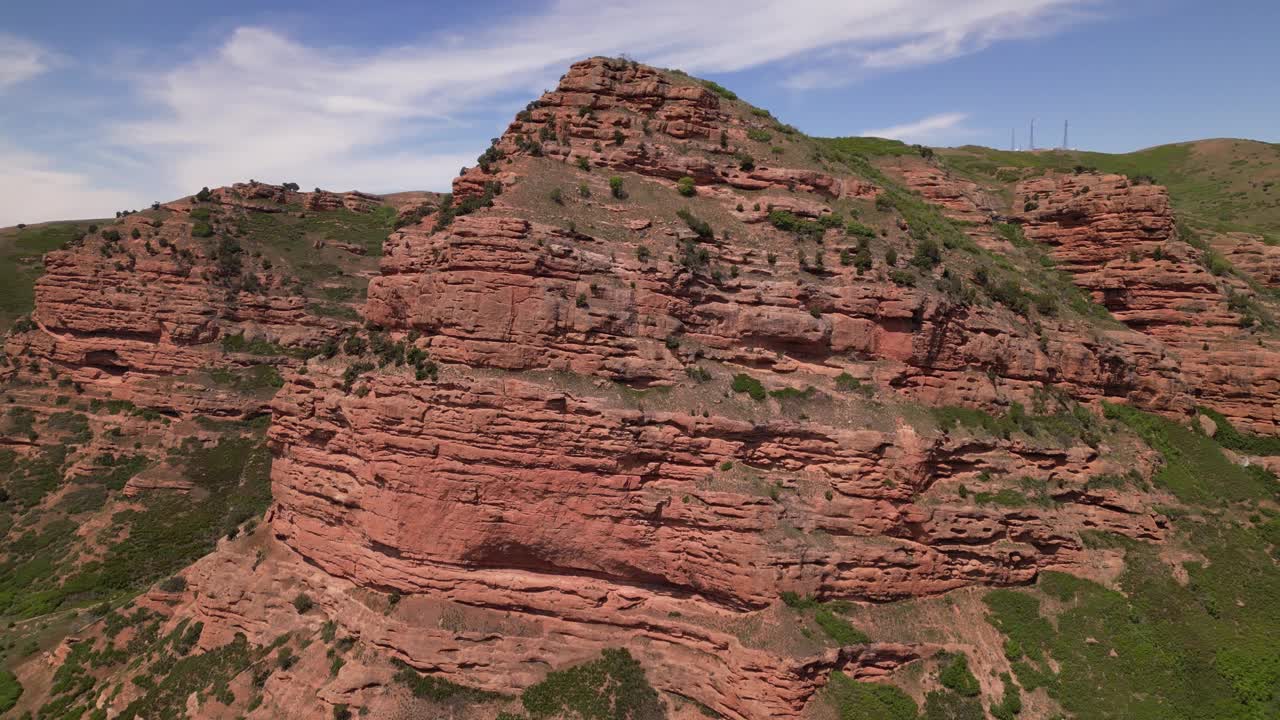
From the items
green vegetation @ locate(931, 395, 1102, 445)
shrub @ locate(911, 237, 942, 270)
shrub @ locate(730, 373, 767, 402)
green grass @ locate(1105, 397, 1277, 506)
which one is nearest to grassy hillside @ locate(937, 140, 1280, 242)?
shrub @ locate(911, 237, 942, 270)

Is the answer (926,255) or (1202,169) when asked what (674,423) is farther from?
(1202,169)

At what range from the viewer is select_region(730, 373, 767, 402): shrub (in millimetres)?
32438

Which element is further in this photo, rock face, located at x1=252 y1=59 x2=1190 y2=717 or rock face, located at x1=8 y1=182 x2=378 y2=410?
rock face, located at x1=8 y1=182 x2=378 y2=410

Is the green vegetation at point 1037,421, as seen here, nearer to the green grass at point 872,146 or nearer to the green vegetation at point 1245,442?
the green vegetation at point 1245,442

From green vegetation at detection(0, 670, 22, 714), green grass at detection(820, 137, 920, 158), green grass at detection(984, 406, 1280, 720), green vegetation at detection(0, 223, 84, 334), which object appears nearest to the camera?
green grass at detection(984, 406, 1280, 720)

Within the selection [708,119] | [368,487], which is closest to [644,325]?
[368,487]

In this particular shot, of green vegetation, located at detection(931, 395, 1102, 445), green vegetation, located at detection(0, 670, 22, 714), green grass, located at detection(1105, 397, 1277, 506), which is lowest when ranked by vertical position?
green vegetation, located at detection(0, 670, 22, 714)

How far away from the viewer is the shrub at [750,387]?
3244cm

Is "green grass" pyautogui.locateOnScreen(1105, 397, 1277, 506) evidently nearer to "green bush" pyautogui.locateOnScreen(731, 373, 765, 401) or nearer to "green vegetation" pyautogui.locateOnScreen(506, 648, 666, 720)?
"green bush" pyautogui.locateOnScreen(731, 373, 765, 401)

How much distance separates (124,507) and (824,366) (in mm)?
57506

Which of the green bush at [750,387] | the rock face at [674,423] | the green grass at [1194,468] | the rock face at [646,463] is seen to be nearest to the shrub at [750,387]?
the green bush at [750,387]

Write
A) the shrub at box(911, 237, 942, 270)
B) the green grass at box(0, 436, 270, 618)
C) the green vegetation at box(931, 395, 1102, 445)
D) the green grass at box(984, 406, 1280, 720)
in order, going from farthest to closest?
the green grass at box(0, 436, 270, 618)
the shrub at box(911, 237, 942, 270)
the green vegetation at box(931, 395, 1102, 445)
the green grass at box(984, 406, 1280, 720)

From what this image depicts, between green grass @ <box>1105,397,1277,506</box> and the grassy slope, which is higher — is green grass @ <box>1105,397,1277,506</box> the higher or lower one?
the lower one

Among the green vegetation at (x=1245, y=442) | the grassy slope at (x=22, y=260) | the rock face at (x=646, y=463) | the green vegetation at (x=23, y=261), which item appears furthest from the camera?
the grassy slope at (x=22, y=260)
